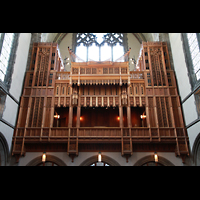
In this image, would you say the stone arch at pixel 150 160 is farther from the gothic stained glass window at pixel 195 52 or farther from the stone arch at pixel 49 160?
the gothic stained glass window at pixel 195 52

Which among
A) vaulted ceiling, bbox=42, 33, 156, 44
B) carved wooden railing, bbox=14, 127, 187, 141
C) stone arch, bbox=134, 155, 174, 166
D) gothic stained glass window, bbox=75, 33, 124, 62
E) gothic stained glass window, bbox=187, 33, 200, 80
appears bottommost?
stone arch, bbox=134, 155, 174, 166

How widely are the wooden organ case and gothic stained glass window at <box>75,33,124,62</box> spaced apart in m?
4.04

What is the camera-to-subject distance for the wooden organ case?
46.9ft

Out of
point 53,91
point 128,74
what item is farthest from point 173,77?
point 53,91

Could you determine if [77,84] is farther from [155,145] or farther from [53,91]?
[155,145]

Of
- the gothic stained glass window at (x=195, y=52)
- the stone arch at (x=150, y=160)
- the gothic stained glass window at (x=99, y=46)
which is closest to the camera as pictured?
the gothic stained glass window at (x=195, y=52)

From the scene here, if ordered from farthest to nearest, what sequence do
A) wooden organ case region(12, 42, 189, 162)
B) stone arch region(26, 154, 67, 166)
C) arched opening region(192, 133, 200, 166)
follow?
wooden organ case region(12, 42, 189, 162)
stone arch region(26, 154, 67, 166)
arched opening region(192, 133, 200, 166)

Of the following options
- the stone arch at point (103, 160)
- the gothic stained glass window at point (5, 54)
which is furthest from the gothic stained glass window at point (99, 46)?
the stone arch at point (103, 160)

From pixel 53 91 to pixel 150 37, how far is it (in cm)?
1409

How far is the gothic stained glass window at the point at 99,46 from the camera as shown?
72.2ft

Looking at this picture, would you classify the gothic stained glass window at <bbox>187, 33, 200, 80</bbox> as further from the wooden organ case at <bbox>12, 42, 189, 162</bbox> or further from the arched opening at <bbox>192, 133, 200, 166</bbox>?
the arched opening at <bbox>192, 133, 200, 166</bbox>

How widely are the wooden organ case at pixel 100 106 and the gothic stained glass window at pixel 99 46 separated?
404 centimetres

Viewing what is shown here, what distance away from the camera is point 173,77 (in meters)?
16.9

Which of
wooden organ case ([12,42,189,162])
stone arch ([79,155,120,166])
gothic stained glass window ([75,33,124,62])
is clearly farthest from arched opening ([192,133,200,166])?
gothic stained glass window ([75,33,124,62])
